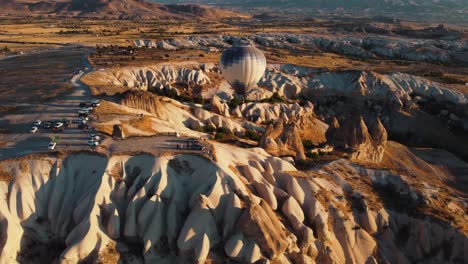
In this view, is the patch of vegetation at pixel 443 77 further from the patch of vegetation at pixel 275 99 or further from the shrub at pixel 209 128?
the shrub at pixel 209 128

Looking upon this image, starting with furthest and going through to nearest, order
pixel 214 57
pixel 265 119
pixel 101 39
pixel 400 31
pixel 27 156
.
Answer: pixel 400 31 → pixel 101 39 → pixel 214 57 → pixel 265 119 → pixel 27 156

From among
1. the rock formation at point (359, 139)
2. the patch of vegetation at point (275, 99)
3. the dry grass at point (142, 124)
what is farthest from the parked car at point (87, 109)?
the patch of vegetation at point (275, 99)

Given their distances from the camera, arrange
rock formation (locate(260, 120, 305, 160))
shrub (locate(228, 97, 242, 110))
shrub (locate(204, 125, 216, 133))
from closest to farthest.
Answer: rock formation (locate(260, 120, 305, 160))
shrub (locate(204, 125, 216, 133))
shrub (locate(228, 97, 242, 110))

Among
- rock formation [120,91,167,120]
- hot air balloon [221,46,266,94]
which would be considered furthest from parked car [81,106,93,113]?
hot air balloon [221,46,266,94]

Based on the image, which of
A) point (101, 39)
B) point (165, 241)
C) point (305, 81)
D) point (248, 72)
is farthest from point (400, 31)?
point (165, 241)

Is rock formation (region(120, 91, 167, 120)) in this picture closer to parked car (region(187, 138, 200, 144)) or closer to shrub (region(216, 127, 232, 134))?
shrub (region(216, 127, 232, 134))

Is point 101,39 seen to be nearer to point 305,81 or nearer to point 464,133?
point 305,81

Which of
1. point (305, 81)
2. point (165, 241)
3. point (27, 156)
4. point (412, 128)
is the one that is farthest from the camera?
point (305, 81)

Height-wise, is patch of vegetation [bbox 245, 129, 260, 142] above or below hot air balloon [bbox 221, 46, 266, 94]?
below


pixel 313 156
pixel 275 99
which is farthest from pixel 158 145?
pixel 275 99
